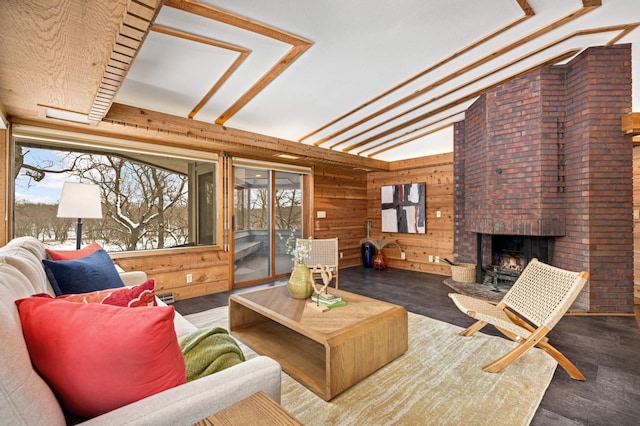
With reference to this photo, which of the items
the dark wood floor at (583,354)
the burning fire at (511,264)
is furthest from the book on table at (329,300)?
the burning fire at (511,264)

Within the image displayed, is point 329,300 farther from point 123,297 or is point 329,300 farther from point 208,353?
point 123,297

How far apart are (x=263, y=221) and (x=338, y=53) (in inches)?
122

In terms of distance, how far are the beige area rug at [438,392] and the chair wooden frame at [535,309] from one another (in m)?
0.15

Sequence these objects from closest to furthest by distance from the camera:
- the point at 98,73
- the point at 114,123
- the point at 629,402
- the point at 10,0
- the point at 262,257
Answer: the point at 10,0 < the point at 629,402 < the point at 98,73 < the point at 114,123 < the point at 262,257

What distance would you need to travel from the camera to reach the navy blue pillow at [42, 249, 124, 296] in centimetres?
173

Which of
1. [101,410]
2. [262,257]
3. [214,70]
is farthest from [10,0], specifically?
[262,257]

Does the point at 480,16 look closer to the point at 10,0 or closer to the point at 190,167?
the point at 10,0

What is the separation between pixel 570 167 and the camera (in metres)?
3.47

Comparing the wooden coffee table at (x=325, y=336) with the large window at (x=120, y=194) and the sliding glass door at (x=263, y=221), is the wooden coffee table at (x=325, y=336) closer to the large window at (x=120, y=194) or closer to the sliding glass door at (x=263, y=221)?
the large window at (x=120, y=194)

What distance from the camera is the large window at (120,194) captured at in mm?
3074

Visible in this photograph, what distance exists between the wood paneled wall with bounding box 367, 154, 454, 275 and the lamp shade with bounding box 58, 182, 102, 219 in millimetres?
5041

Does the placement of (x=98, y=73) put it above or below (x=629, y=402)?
above

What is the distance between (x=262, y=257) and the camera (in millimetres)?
5043

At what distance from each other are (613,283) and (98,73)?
518 cm
